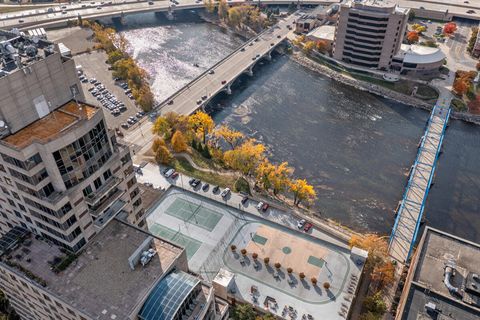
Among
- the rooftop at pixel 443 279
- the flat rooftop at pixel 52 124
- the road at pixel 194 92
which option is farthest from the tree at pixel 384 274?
the road at pixel 194 92

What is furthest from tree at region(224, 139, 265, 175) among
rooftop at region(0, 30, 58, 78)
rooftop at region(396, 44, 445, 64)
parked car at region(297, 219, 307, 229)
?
rooftop at region(396, 44, 445, 64)

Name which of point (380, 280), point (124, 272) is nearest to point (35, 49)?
point (124, 272)

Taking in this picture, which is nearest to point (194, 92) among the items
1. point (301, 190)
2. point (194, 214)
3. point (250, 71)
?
point (250, 71)

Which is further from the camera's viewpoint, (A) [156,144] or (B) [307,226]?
(A) [156,144]

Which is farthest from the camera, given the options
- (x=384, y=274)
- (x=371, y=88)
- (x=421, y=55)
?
(x=421, y=55)

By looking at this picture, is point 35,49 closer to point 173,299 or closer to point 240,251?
point 173,299

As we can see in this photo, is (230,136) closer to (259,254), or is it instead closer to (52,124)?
(259,254)
